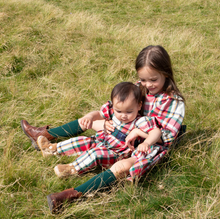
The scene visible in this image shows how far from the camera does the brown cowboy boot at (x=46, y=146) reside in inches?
97.9

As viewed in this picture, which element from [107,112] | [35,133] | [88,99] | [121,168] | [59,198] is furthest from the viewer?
[88,99]

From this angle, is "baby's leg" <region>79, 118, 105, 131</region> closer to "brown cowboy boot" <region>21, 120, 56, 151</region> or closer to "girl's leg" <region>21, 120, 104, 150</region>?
"girl's leg" <region>21, 120, 104, 150</region>

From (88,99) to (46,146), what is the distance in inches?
43.9

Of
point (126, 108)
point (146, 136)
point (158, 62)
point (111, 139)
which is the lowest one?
point (111, 139)

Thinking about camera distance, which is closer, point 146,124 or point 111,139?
point 146,124

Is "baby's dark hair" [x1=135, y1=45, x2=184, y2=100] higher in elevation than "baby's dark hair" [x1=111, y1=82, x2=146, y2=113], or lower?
higher

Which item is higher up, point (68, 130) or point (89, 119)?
point (89, 119)

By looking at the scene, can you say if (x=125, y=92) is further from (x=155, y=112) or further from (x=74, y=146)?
(x=74, y=146)

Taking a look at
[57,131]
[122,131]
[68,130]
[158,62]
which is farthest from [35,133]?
[158,62]

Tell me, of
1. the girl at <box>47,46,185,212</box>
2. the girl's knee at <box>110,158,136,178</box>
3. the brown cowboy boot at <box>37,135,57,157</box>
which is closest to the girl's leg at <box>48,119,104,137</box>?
the brown cowboy boot at <box>37,135,57,157</box>

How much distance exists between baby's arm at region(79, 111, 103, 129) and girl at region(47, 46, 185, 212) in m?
0.22

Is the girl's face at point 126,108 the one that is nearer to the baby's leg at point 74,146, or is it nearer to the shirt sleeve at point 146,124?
the shirt sleeve at point 146,124

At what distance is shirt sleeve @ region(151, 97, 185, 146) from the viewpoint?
2299mm

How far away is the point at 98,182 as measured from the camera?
2029mm
